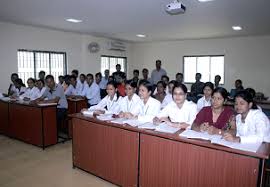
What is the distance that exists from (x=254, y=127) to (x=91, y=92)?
176 inches

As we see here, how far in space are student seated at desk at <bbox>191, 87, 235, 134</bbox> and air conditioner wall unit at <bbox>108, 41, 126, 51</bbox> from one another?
6.63 metres

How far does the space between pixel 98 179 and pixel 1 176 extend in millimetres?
1334

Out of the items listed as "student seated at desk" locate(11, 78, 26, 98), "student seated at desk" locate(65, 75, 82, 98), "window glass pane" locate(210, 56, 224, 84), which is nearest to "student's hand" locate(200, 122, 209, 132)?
"student seated at desk" locate(65, 75, 82, 98)

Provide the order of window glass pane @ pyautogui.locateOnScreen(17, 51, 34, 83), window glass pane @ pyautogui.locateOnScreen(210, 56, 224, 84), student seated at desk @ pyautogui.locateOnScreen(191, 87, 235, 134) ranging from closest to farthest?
1. student seated at desk @ pyautogui.locateOnScreen(191, 87, 235, 134)
2. window glass pane @ pyautogui.locateOnScreen(17, 51, 34, 83)
3. window glass pane @ pyautogui.locateOnScreen(210, 56, 224, 84)

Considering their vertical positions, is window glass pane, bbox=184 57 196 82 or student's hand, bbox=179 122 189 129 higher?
window glass pane, bbox=184 57 196 82

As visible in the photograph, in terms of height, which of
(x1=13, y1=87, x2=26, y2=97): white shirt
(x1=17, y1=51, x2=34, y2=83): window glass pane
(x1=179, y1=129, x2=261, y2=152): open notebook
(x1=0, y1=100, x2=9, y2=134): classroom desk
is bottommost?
(x1=0, y1=100, x2=9, y2=134): classroom desk

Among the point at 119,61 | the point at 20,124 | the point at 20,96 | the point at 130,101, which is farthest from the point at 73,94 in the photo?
the point at 119,61

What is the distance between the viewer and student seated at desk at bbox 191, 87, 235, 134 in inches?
92.9

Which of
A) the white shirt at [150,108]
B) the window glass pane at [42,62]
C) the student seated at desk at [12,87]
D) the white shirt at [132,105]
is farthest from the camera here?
the window glass pane at [42,62]

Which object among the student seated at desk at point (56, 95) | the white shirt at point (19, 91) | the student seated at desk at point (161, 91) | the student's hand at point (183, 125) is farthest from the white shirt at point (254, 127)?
the white shirt at point (19, 91)

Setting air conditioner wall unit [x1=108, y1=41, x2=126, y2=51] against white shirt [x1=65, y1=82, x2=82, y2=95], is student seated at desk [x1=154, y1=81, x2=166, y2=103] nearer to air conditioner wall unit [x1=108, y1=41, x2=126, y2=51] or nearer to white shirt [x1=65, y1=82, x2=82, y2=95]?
white shirt [x1=65, y1=82, x2=82, y2=95]

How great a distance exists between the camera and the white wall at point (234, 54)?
7504mm

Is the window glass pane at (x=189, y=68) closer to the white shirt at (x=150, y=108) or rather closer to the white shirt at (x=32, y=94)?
the white shirt at (x=32, y=94)

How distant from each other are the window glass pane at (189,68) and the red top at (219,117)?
6.59 metres
